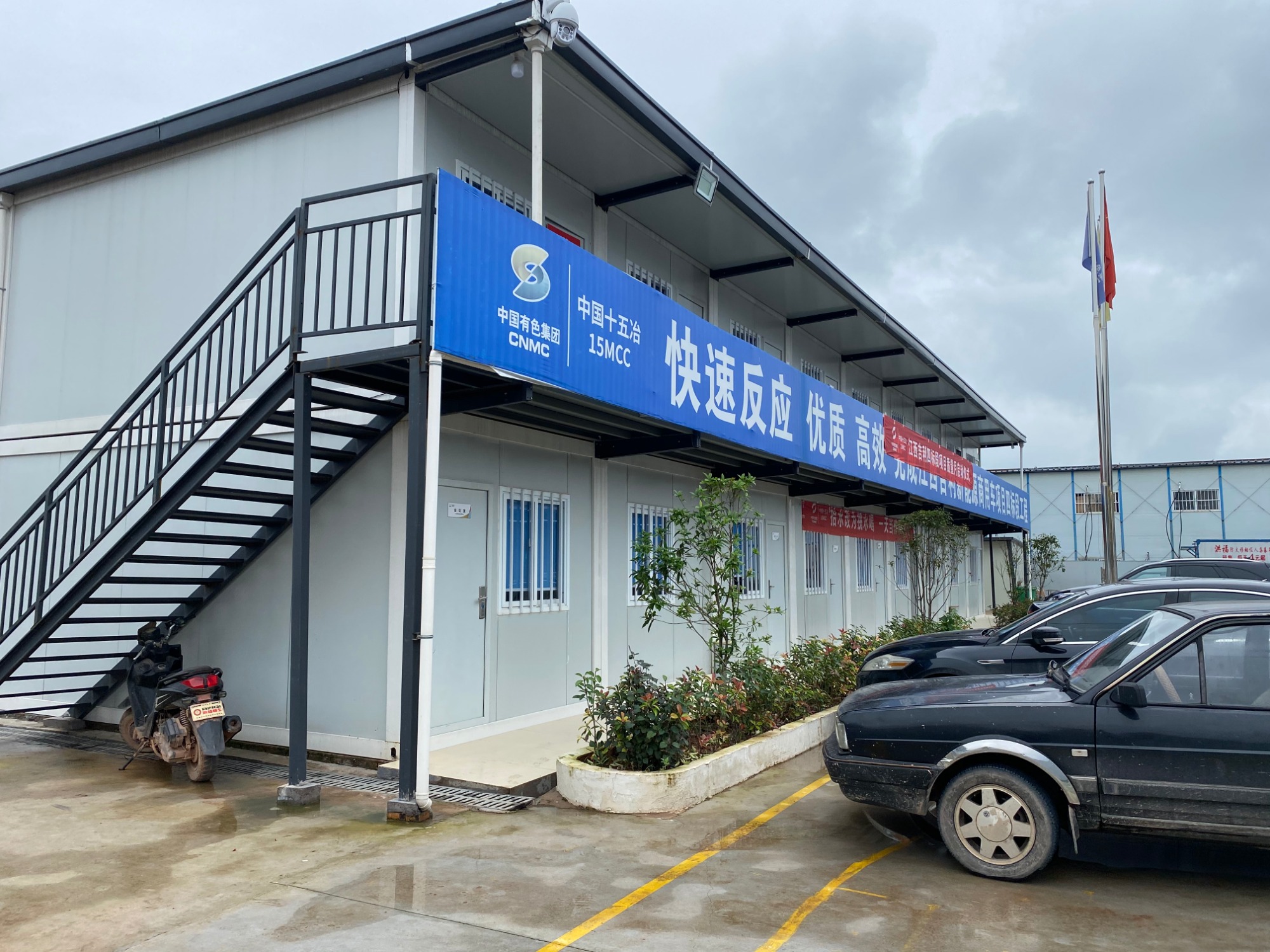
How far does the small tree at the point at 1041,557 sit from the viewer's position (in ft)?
108

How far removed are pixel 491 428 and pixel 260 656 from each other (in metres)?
3.04

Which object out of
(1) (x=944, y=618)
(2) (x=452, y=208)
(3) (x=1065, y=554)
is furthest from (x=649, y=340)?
(3) (x=1065, y=554)

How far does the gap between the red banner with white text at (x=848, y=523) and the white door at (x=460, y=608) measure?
8759mm

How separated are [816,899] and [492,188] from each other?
7.28m

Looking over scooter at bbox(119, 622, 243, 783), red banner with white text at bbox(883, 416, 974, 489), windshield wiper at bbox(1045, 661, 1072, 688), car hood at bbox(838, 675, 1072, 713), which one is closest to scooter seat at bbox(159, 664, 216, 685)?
scooter at bbox(119, 622, 243, 783)

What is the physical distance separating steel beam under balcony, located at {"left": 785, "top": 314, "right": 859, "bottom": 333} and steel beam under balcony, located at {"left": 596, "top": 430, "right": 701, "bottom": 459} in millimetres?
6770

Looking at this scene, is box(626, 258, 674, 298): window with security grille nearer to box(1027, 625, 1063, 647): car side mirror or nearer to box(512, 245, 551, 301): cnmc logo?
box(512, 245, 551, 301): cnmc logo

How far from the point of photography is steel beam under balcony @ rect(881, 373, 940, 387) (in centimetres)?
2194

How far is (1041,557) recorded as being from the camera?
108ft

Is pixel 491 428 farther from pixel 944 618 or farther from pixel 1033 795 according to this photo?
pixel 944 618

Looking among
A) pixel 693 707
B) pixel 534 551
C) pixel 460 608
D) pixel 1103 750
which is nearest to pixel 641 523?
pixel 534 551

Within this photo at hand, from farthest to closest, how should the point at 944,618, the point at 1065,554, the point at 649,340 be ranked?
the point at 1065,554, the point at 944,618, the point at 649,340

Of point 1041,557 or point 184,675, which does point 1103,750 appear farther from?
point 1041,557

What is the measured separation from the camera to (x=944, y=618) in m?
14.9
